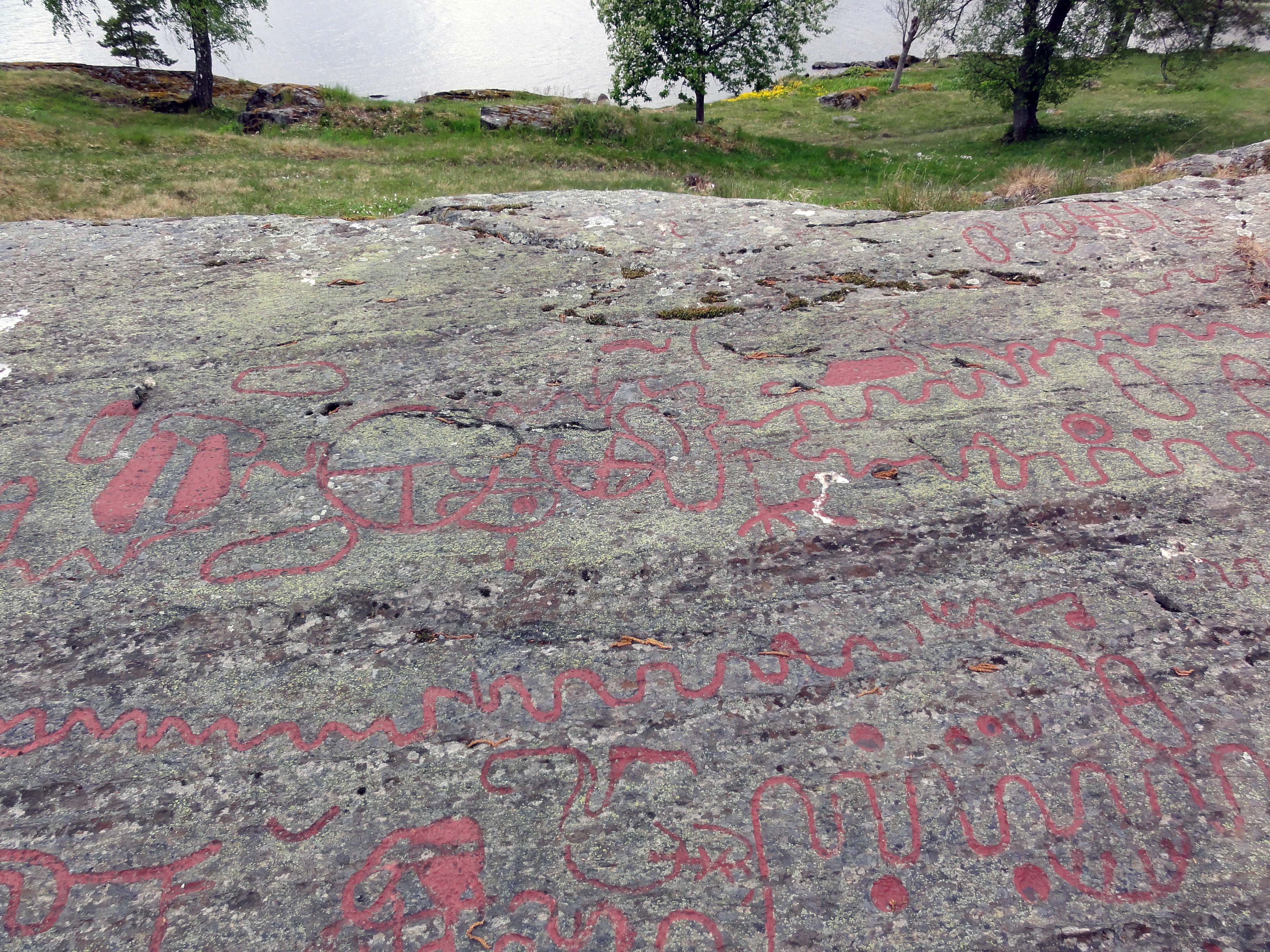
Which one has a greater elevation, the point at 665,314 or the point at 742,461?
the point at 665,314

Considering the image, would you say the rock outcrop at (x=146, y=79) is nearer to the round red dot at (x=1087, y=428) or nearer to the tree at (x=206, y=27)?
the tree at (x=206, y=27)

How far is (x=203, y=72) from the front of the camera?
25.9 metres

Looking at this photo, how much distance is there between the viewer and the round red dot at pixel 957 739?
3.06 m

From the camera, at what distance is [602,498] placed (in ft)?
13.5

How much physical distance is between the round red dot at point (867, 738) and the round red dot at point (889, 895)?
52cm

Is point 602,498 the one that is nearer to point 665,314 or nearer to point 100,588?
point 665,314

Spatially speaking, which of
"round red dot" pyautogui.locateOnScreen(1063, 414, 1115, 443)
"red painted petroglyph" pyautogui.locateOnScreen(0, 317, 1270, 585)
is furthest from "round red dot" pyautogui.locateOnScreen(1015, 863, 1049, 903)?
"round red dot" pyautogui.locateOnScreen(1063, 414, 1115, 443)

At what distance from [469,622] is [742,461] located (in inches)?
77.0

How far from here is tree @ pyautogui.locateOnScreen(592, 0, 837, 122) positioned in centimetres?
2325

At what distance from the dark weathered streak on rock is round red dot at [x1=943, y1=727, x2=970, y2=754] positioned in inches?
0.8

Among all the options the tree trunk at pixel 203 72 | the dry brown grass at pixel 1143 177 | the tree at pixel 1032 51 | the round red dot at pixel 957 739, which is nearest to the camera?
the round red dot at pixel 957 739

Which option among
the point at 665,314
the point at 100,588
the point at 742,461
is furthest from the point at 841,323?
the point at 100,588

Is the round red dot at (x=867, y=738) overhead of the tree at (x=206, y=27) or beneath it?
beneath

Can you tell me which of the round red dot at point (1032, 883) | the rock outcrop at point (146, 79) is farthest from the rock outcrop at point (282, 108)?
the round red dot at point (1032, 883)
